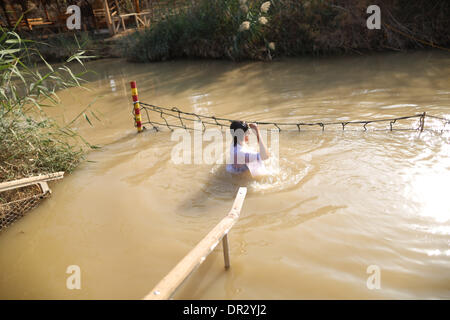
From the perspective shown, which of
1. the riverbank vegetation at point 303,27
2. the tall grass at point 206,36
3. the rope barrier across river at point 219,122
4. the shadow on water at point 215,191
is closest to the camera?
the shadow on water at point 215,191

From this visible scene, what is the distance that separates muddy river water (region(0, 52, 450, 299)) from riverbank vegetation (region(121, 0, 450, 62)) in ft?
14.1

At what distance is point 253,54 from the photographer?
419 inches

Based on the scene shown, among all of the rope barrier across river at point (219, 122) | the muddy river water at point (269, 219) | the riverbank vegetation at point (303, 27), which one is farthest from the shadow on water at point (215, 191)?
the riverbank vegetation at point (303, 27)

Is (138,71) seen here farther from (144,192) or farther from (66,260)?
(66,260)

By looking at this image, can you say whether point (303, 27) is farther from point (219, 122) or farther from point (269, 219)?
point (269, 219)

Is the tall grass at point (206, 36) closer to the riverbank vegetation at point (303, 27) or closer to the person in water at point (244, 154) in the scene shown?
the riverbank vegetation at point (303, 27)

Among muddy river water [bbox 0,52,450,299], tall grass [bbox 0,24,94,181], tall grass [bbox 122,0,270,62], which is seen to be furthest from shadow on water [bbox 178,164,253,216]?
tall grass [bbox 122,0,270,62]

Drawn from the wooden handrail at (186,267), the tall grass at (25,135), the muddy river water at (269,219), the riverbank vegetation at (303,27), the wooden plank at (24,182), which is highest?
the riverbank vegetation at (303,27)

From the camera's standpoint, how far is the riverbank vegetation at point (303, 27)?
9641 millimetres

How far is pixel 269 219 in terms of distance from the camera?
334cm

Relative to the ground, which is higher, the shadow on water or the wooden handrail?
the wooden handrail

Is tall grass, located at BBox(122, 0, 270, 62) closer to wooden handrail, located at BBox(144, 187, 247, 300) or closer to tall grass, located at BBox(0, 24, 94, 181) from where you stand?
tall grass, located at BBox(0, 24, 94, 181)

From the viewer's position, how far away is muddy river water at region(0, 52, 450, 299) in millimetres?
2600

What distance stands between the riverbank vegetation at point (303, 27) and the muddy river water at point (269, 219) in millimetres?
4284
